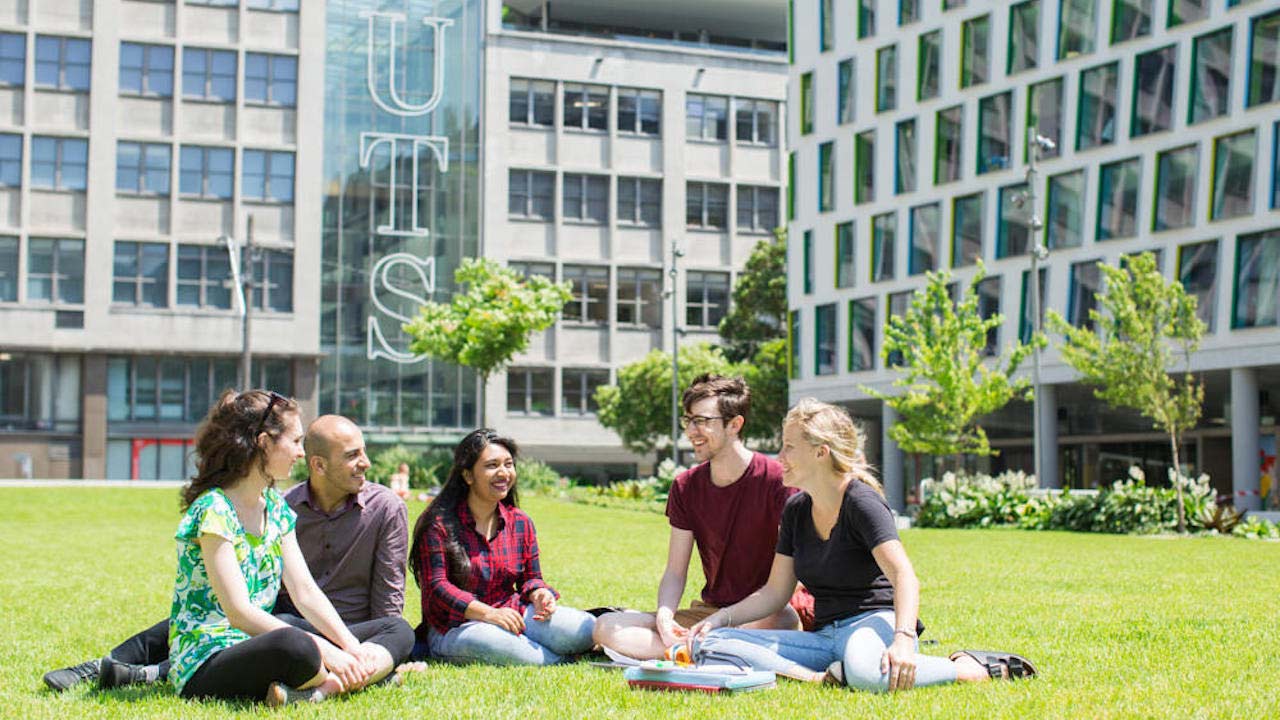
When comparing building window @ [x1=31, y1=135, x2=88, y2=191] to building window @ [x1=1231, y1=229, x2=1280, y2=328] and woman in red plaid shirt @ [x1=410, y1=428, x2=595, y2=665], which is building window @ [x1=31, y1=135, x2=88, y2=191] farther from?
woman in red plaid shirt @ [x1=410, y1=428, x2=595, y2=665]

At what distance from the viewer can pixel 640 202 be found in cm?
6756

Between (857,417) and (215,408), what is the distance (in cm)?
5010

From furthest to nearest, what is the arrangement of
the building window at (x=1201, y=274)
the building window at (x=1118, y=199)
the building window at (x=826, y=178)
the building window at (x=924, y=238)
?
the building window at (x=826, y=178), the building window at (x=924, y=238), the building window at (x=1118, y=199), the building window at (x=1201, y=274)

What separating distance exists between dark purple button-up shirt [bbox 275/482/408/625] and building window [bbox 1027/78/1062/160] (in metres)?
40.6

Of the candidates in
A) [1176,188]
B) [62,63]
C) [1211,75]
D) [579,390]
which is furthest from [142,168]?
[1211,75]

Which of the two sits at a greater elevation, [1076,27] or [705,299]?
[1076,27]

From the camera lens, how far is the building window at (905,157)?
50812mm

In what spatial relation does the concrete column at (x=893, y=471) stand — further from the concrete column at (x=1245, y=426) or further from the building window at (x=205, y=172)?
the building window at (x=205, y=172)

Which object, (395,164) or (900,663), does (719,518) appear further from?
(395,164)

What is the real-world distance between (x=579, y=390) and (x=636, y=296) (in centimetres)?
504

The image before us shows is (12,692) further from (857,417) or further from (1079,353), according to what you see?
(857,417)

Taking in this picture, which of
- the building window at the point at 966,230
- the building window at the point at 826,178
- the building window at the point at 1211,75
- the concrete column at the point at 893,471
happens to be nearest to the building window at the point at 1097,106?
the building window at the point at 1211,75

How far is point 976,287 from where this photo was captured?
155ft

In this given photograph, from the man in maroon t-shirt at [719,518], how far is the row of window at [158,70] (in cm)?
5513
